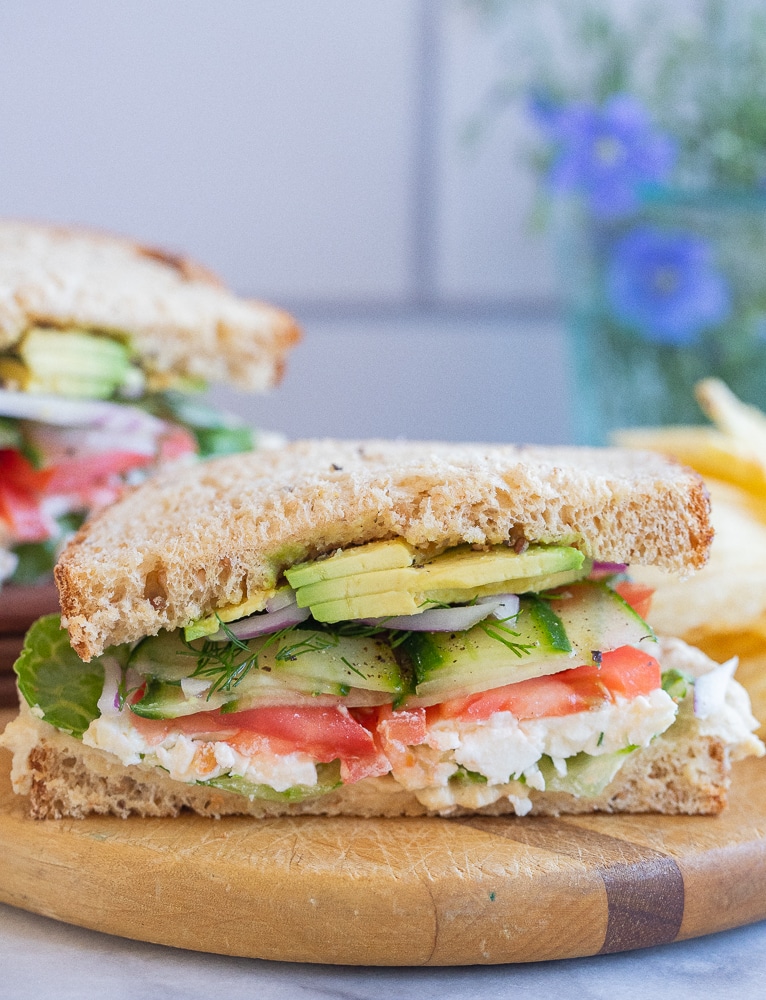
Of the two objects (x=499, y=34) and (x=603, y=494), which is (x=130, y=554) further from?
(x=499, y=34)

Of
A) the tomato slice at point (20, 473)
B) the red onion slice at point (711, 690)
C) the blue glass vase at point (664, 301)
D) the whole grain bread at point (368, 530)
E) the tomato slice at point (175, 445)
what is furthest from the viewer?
the blue glass vase at point (664, 301)

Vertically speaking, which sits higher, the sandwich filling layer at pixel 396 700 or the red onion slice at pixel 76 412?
the red onion slice at pixel 76 412

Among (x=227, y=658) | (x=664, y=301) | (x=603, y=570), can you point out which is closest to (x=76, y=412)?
(x=227, y=658)

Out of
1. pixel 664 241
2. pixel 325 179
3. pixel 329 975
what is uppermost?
pixel 325 179

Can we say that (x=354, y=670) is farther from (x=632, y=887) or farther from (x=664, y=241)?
(x=664, y=241)

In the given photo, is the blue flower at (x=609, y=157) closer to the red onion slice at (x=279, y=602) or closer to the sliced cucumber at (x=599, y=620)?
the sliced cucumber at (x=599, y=620)

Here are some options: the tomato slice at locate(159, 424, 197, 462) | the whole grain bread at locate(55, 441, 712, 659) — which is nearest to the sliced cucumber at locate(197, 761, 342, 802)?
the whole grain bread at locate(55, 441, 712, 659)

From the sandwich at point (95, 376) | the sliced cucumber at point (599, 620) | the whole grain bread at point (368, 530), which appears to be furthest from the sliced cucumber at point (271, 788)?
the sandwich at point (95, 376)
